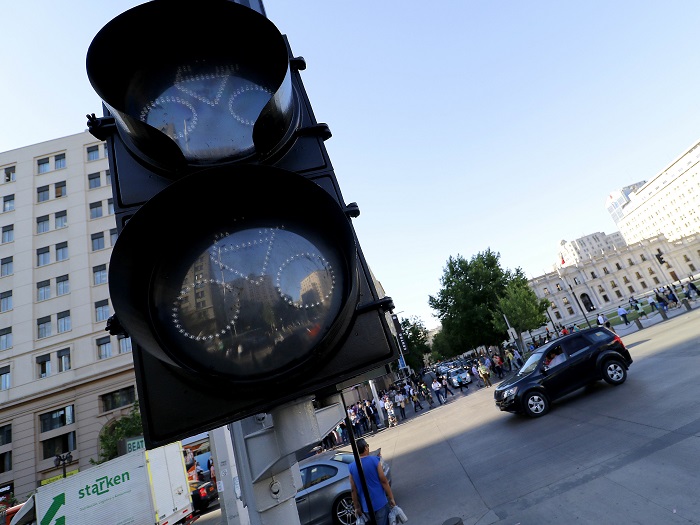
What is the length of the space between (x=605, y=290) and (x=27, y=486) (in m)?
120

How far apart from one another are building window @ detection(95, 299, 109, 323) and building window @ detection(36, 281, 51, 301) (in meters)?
4.47

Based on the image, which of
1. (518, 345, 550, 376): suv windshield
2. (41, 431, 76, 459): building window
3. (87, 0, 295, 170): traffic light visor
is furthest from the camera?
(41, 431, 76, 459): building window

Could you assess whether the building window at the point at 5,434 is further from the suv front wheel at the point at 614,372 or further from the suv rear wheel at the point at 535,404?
the suv front wheel at the point at 614,372

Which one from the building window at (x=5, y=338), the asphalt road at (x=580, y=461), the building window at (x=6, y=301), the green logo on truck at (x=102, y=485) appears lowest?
the asphalt road at (x=580, y=461)

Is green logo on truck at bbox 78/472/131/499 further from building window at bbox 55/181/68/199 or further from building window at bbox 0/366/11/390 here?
building window at bbox 55/181/68/199

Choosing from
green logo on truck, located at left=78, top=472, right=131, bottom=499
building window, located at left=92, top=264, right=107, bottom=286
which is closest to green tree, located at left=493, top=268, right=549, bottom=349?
green logo on truck, located at left=78, top=472, right=131, bottom=499

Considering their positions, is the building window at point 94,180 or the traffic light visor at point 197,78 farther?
the building window at point 94,180

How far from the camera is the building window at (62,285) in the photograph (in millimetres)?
32344

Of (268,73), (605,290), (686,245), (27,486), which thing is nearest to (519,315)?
(268,73)

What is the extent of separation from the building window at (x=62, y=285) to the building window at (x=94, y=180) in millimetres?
9640

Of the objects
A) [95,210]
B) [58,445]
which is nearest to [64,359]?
[58,445]

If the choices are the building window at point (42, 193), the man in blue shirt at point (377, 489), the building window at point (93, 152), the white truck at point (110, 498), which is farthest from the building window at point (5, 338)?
the man in blue shirt at point (377, 489)

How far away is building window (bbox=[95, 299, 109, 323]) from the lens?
31.2 metres

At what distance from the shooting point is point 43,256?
110 ft
